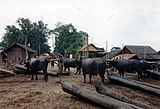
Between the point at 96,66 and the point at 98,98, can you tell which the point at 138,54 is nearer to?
the point at 96,66

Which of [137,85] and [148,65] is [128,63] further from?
[137,85]

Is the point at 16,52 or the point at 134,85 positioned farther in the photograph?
the point at 16,52

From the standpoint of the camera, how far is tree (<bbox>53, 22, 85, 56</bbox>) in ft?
175

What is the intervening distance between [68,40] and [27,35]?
1084 centimetres

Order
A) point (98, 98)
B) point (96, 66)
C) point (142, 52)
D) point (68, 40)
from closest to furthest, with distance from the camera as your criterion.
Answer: point (98, 98) < point (96, 66) < point (142, 52) < point (68, 40)

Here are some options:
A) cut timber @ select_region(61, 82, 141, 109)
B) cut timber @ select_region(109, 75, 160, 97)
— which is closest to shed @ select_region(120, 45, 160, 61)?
cut timber @ select_region(109, 75, 160, 97)

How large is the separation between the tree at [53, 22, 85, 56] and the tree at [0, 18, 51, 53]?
4.26m

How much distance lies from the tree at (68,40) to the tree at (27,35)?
168 inches

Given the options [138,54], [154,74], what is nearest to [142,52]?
[138,54]

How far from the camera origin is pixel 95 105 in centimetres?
803

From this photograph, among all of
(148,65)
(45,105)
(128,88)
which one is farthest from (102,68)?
(148,65)

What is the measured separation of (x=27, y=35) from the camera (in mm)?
57281

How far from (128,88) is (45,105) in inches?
216

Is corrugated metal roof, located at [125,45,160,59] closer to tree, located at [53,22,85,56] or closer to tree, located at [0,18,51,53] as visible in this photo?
tree, located at [53,22,85,56]
